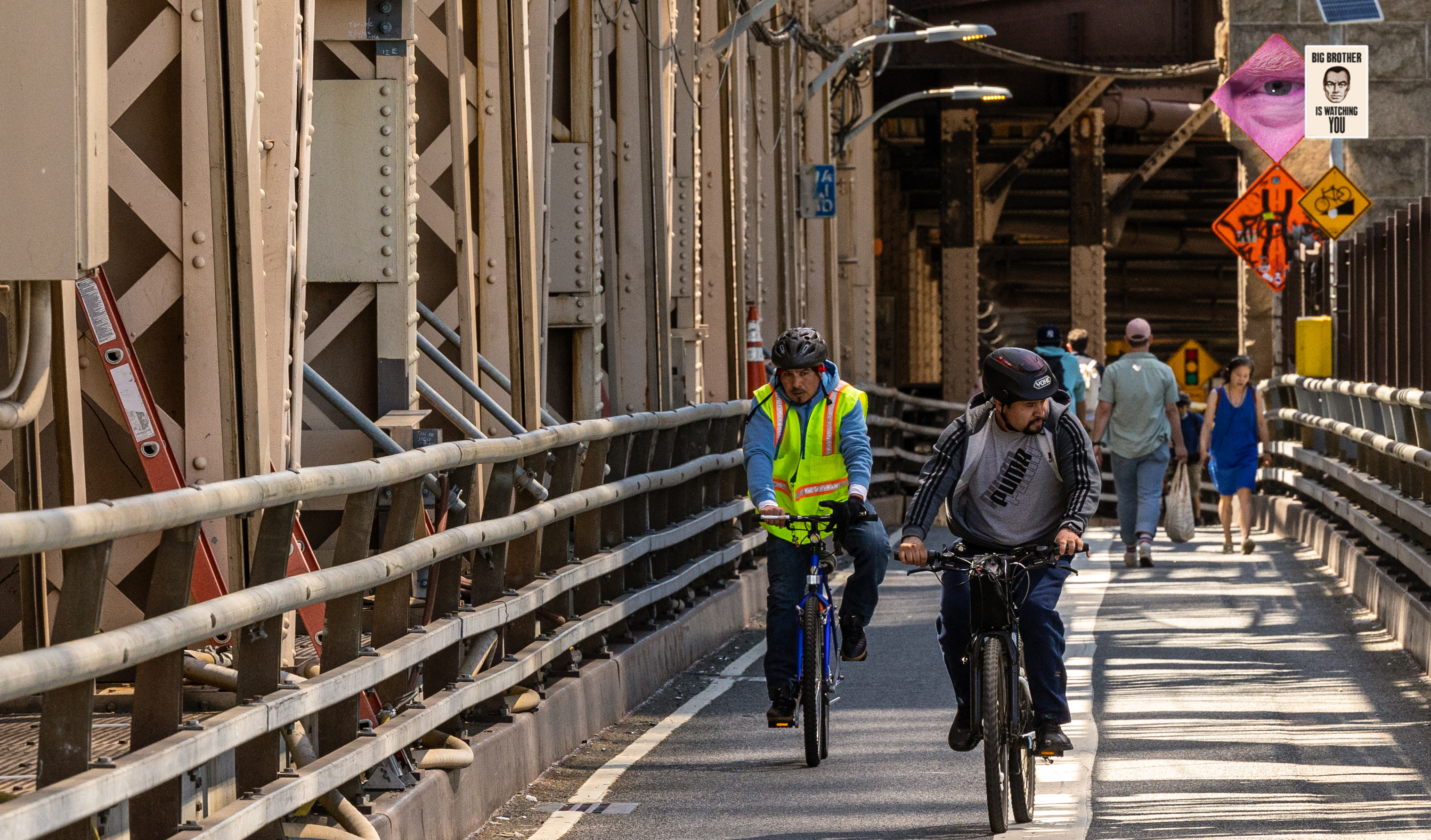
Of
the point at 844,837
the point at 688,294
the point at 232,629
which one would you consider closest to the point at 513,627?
the point at 844,837

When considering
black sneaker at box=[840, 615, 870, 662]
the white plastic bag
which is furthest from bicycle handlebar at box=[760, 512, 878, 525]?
the white plastic bag

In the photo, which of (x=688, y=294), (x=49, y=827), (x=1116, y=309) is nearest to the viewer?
(x=49, y=827)

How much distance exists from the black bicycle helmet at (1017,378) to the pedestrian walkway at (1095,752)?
1532 millimetres

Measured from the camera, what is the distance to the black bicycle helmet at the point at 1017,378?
7566mm

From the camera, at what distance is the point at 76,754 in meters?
4.36

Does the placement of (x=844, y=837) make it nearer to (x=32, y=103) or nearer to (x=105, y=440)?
(x=105, y=440)

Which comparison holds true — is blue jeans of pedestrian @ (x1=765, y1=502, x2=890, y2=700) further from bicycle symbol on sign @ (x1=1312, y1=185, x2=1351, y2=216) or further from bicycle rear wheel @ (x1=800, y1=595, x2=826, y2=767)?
bicycle symbol on sign @ (x1=1312, y1=185, x2=1351, y2=216)

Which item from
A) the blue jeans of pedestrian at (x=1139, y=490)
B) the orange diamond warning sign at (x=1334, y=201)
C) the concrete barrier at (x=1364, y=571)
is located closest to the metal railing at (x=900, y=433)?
the concrete barrier at (x=1364, y=571)

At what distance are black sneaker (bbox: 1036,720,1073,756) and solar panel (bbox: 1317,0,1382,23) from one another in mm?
13260

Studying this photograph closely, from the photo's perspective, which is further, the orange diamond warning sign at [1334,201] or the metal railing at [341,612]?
the orange diamond warning sign at [1334,201]

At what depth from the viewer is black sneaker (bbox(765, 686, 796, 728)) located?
360 inches

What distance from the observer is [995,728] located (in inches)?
287

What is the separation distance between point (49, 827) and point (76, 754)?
28 centimetres

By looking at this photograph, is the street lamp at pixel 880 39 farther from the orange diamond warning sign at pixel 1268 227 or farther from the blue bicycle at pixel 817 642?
the blue bicycle at pixel 817 642
